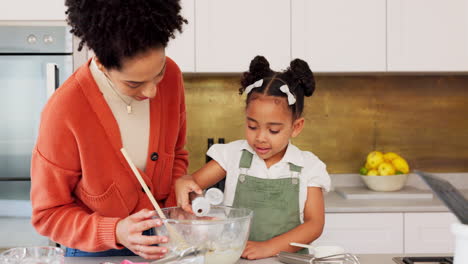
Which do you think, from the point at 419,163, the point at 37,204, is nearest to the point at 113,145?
the point at 37,204

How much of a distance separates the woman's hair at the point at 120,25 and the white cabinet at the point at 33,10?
4.79 ft

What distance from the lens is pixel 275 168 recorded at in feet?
5.45

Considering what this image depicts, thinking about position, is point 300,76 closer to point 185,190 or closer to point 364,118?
point 185,190

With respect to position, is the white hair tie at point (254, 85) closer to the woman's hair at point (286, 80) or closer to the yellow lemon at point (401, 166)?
the woman's hair at point (286, 80)

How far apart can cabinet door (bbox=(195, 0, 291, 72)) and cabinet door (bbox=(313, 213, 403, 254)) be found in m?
0.81

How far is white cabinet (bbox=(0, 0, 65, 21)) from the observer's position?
237 cm

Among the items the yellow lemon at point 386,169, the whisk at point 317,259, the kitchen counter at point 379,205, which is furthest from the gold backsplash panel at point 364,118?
the whisk at point 317,259

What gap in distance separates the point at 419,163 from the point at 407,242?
0.73m

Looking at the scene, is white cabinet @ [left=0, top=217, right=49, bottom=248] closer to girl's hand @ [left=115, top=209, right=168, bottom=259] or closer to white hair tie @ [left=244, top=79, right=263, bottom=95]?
white hair tie @ [left=244, top=79, right=263, bottom=95]

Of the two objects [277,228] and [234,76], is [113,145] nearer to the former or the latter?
[277,228]

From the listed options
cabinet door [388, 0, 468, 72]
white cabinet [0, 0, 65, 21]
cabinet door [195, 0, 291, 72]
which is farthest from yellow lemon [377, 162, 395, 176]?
white cabinet [0, 0, 65, 21]

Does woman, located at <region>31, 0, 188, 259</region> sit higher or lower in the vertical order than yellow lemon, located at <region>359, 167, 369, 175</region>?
higher

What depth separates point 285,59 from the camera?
2521 millimetres

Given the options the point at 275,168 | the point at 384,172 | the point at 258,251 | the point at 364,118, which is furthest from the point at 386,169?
the point at 258,251
